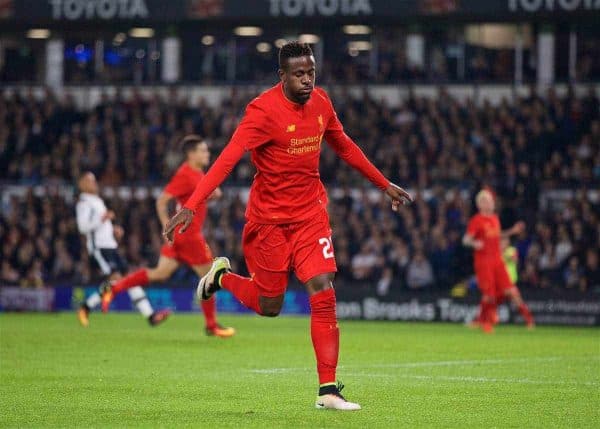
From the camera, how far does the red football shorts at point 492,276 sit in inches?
821

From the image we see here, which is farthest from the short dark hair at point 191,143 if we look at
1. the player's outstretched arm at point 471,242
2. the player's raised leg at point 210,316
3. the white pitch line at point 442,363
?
the player's outstretched arm at point 471,242

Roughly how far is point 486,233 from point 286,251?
39.0ft

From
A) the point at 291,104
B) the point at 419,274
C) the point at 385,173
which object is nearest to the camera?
the point at 291,104

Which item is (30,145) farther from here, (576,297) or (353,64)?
(576,297)

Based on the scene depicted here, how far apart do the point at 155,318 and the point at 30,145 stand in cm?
1591

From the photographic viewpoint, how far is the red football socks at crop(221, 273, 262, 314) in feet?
32.3

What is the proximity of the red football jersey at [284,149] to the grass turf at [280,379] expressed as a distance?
148cm

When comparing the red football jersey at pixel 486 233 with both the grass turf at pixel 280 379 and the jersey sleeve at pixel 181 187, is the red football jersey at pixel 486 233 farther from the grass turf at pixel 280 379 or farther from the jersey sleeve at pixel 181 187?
the jersey sleeve at pixel 181 187

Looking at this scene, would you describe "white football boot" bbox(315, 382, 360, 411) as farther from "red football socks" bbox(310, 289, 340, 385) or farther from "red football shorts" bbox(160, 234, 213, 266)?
"red football shorts" bbox(160, 234, 213, 266)

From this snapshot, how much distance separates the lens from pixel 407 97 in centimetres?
3195

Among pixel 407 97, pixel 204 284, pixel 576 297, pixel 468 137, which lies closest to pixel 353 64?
pixel 407 97

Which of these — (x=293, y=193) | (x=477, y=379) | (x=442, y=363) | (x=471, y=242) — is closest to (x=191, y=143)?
(x=442, y=363)

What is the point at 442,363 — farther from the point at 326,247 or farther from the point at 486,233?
the point at 486,233

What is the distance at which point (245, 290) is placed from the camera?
995 centimetres
